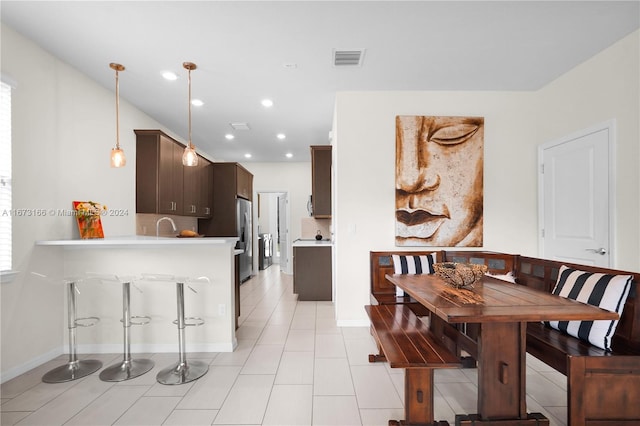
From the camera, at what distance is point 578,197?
3105mm

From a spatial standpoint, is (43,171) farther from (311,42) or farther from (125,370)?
(311,42)

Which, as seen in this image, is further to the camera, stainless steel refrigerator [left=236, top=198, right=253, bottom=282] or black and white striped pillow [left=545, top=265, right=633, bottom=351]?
stainless steel refrigerator [left=236, top=198, right=253, bottom=282]

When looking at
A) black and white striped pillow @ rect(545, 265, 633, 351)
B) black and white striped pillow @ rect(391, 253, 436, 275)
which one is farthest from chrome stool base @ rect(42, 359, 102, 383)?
black and white striped pillow @ rect(545, 265, 633, 351)

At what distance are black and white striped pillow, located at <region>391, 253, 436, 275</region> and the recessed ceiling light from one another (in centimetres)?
293

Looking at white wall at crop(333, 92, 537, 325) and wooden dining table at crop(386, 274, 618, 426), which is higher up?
white wall at crop(333, 92, 537, 325)

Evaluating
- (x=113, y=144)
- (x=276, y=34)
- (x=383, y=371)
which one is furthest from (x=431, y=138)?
(x=113, y=144)

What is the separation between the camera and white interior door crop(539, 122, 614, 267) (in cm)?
280

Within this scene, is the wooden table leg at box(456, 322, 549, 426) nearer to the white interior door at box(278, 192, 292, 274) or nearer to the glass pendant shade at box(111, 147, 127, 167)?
the glass pendant shade at box(111, 147, 127, 167)

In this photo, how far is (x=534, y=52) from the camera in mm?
2834

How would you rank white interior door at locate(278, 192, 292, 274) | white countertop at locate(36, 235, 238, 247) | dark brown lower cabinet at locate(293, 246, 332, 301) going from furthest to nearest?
white interior door at locate(278, 192, 292, 274) → dark brown lower cabinet at locate(293, 246, 332, 301) → white countertop at locate(36, 235, 238, 247)

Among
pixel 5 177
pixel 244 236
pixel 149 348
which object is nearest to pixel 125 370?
pixel 149 348

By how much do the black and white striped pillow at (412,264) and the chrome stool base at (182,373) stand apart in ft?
6.49

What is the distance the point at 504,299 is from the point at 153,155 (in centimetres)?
421

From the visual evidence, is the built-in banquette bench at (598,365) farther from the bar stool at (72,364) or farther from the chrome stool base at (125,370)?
the bar stool at (72,364)
